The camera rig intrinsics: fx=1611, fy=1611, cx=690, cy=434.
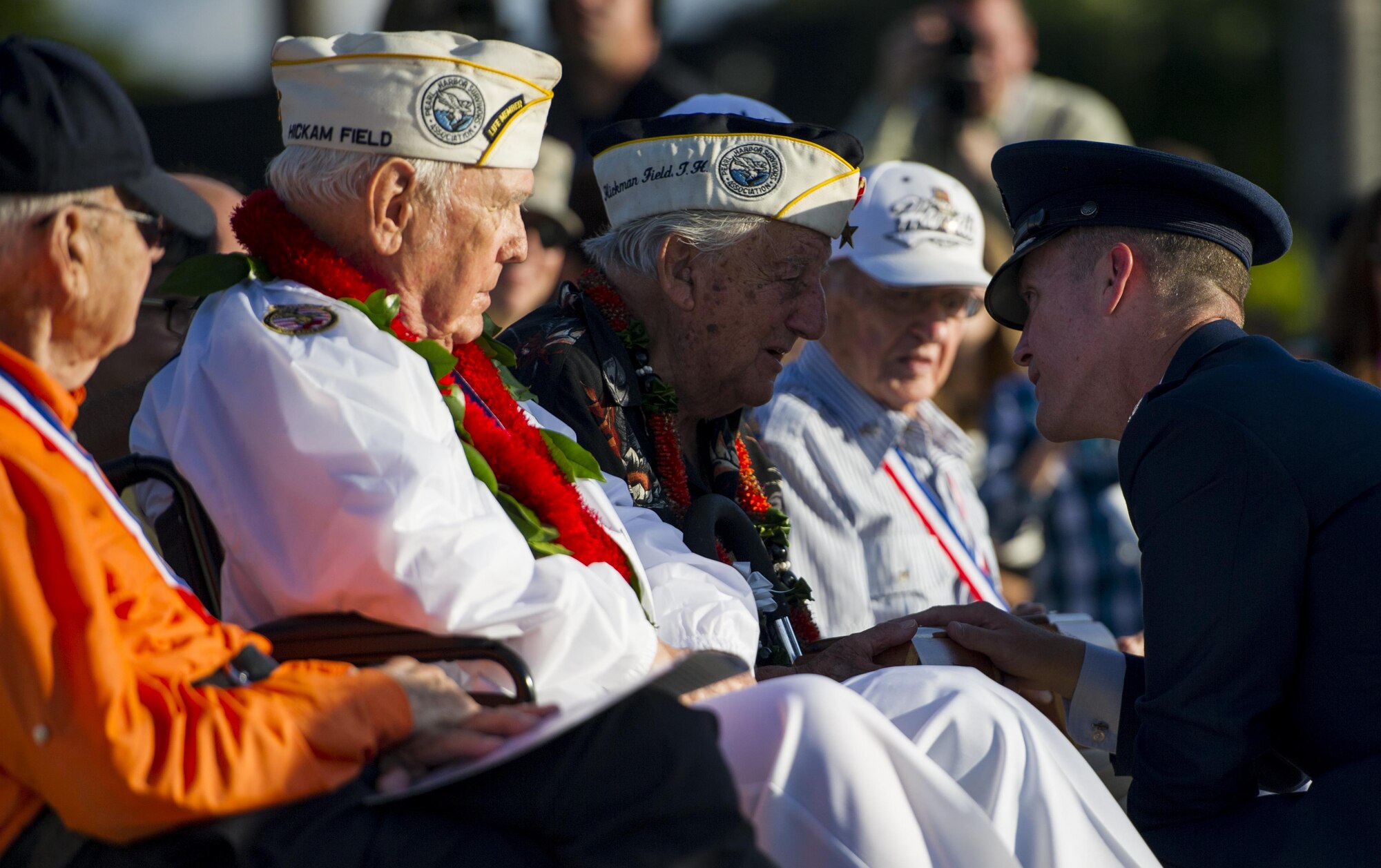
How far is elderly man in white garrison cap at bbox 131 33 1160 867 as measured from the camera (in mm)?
2523

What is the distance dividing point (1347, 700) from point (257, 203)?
7.17 feet

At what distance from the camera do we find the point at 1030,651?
355cm

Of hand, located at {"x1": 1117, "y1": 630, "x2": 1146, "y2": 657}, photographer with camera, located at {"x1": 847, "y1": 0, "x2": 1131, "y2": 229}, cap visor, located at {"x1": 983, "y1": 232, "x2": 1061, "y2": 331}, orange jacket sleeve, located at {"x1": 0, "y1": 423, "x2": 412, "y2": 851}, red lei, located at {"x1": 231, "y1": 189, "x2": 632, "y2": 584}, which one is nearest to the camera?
orange jacket sleeve, located at {"x1": 0, "y1": 423, "x2": 412, "y2": 851}

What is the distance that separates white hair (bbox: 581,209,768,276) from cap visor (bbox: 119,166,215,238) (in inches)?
57.2

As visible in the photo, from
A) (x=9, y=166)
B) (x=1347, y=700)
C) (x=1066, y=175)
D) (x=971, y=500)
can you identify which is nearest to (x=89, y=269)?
(x=9, y=166)

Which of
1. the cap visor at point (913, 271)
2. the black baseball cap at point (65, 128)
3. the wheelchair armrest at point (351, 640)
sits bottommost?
the cap visor at point (913, 271)

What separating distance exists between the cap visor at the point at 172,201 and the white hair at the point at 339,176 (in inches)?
14.7

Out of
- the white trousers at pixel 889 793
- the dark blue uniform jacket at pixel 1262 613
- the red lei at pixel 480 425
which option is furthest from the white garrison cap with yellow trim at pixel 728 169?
the white trousers at pixel 889 793

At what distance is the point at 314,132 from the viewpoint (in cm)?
306

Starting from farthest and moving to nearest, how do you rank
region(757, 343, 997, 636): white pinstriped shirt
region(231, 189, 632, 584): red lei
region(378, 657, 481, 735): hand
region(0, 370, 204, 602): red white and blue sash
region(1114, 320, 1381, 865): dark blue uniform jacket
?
region(757, 343, 997, 636): white pinstriped shirt
region(231, 189, 632, 584): red lei
region(1114, 320, 1381, 865): dark blue uniform jacket
region(378, 657, 481, 735): hand
region(0, 370, 204, 602): red white and blue sash

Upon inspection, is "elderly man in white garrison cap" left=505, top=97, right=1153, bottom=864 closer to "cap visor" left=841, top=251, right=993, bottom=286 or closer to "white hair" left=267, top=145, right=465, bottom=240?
"white hair" left=267, top=145, right=465, bottom=240

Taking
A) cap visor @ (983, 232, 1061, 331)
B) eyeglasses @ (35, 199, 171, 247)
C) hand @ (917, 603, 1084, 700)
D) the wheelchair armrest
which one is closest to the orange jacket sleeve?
the wheelchair armrest

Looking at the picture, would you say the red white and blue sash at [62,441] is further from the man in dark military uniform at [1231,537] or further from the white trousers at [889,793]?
the man in dark military uniform at [1231,537]

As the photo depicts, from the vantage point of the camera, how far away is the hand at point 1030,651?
352cm
